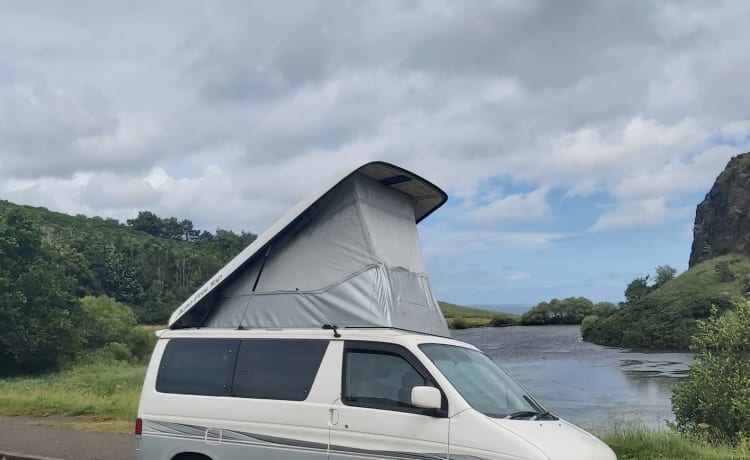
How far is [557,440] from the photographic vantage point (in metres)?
5.36

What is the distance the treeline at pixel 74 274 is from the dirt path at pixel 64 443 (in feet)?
79.9

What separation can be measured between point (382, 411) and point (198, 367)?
2.06 meters

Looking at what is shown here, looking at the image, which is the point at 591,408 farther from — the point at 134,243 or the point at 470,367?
the point at 134,243

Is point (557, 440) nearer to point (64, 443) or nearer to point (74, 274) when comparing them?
point (64, 443)

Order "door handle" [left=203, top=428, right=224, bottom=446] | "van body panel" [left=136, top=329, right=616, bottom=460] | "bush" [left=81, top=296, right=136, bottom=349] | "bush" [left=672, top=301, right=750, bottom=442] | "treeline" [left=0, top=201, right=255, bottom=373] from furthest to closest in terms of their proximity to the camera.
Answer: "bush" [left=81, top=296, right=136, bottom=349], "treeline" [left=0, top=201, right=255, bottom=373], "bush" [left=672, top=301, right=750, bottom=442], "door handle" [left=203, top=428, right=224, bottom=446], "van body panel" [left=136, top=329, right=616, bottom=460]

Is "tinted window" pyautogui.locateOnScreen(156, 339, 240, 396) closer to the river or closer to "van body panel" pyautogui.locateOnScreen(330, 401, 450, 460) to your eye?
"van body panel" pyautogui.locateOnScreen(330, 401, 450, 460)

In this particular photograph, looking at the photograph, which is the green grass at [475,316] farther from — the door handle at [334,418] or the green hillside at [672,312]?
the door handle at [334,418]

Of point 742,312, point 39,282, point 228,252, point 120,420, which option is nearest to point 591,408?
point 742,312

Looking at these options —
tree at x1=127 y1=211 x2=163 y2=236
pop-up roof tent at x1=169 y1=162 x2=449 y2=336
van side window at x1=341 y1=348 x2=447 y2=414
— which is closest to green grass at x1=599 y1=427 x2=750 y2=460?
pop-up roof tent at x1=169 y1=162 x2=449 y2=336

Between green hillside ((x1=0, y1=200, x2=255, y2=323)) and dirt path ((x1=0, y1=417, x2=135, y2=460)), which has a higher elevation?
green hillside ((x1=0, y1=200, x2=255, y2=323))

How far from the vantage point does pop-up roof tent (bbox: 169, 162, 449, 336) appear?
7.25m

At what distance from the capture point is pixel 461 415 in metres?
5.50

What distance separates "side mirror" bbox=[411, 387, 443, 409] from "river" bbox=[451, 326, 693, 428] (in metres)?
8.29

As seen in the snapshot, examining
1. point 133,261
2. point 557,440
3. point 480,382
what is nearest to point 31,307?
point 133,261
